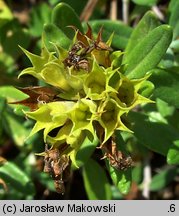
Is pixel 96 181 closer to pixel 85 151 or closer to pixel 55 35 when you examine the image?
pixel 85 151

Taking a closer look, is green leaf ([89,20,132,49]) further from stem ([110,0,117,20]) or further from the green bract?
stem ([110,0,117,20])

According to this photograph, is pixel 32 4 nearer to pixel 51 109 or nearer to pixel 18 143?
pixel 18 143

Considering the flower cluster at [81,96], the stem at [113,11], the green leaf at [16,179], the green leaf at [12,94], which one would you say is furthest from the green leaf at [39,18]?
the flower cluster at [81,96]

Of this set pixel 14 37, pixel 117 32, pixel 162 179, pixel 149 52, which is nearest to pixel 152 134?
pixel 149 52

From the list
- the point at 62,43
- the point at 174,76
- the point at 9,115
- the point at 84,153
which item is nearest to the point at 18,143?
the point at 9,115

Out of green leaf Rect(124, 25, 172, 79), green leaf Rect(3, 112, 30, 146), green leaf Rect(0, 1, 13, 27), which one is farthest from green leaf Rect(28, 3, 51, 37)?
green leaf Rect(124, 25, 172, 79)

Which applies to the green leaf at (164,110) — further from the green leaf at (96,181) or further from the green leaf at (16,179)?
the green leaf at (16,179)
